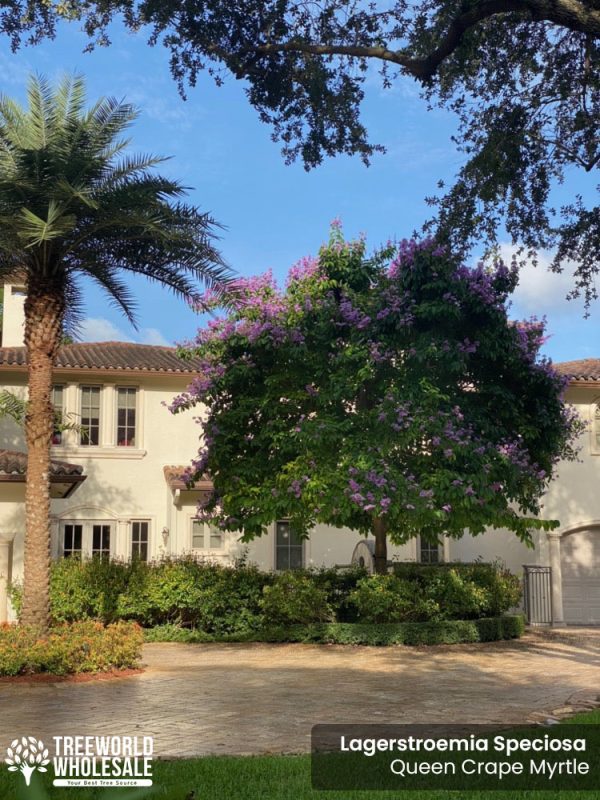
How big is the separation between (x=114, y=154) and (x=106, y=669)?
8306 millimetres

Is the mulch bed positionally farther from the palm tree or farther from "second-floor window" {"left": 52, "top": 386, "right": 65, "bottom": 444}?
"second-floor window" {"left": 52, "top": 386, "right": 65, "bottom": 444}

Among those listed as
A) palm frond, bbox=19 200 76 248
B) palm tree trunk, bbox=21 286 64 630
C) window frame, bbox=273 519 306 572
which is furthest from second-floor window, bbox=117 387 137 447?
palm frond, bbox=19 200 76 248

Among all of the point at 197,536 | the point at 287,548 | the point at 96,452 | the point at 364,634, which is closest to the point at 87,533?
the point at 96,452

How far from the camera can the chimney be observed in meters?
26.5

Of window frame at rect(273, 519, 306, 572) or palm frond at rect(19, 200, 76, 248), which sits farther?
window frame at rect(273, 519, 306, 572)

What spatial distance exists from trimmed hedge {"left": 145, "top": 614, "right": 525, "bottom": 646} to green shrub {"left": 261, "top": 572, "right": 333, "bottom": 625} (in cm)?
28

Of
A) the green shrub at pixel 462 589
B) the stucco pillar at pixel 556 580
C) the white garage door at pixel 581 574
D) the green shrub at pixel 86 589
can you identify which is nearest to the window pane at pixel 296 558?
the green shrub at pixel 462 589

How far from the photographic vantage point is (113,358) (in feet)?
83.5

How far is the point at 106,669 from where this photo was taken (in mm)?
14117

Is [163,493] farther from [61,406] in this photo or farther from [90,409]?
[61,406]

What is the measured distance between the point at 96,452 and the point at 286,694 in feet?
44.4

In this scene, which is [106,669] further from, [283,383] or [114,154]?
[114,154]

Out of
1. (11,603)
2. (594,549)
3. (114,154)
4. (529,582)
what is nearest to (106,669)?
(11,603)

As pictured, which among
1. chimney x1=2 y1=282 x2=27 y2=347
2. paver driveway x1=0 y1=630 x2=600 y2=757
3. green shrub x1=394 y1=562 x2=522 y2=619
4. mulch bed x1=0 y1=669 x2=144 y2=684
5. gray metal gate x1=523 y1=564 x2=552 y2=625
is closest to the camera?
paver driveway x1=0 y1=630 x2=600 y2=757
